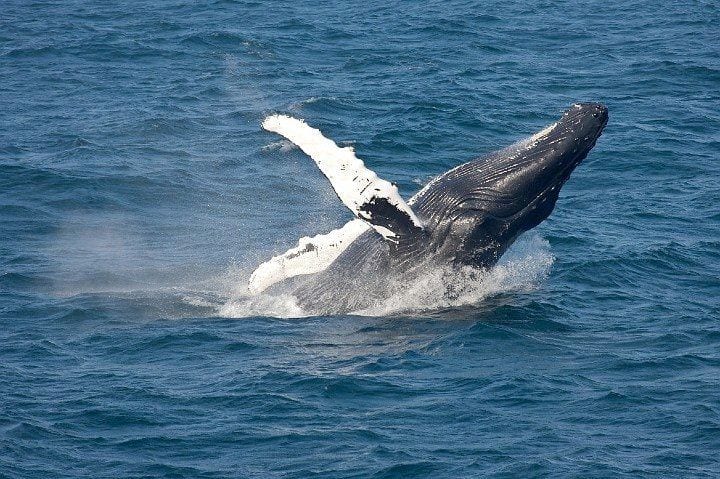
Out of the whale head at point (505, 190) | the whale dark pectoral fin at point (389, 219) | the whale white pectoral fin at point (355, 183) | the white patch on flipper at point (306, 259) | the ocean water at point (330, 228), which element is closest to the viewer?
the ocean water at point (330, 228)

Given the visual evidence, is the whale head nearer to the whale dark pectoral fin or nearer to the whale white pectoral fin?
the whale dark pectoral fin

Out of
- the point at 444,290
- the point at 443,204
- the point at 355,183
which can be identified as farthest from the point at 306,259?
the point at 355,183

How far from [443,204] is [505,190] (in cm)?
93

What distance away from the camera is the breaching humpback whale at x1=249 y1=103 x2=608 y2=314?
17.4 meters

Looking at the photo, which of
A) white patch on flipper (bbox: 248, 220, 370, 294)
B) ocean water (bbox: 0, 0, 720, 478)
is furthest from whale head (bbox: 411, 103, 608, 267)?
white patch on flipper (bbox: 248, 220, 370, 294)

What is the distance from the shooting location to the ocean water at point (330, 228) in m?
14.6

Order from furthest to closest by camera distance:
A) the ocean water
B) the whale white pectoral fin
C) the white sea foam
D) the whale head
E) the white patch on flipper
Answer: the white patch on flipper
the white sea foam
the whale head
the whale white pectoral fin
the ocean water

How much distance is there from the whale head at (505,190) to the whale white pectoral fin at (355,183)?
2.00ft

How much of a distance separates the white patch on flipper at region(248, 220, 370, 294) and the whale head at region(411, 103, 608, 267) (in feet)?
7.23

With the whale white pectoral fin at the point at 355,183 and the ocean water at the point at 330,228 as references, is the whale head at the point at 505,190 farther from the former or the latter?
the ocean water at the point at 330,228

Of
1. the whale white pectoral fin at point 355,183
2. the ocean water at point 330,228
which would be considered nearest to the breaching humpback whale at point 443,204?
the whale white pectoral fin at point 355,183

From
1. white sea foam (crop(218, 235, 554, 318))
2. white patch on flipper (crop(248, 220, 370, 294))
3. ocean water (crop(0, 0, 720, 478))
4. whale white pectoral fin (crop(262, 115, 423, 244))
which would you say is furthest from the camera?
white patch on flipper (crop(248, 220, 370, 294))

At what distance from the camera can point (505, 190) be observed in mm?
18031

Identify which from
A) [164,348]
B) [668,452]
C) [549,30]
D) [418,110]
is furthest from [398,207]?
[549,30]
